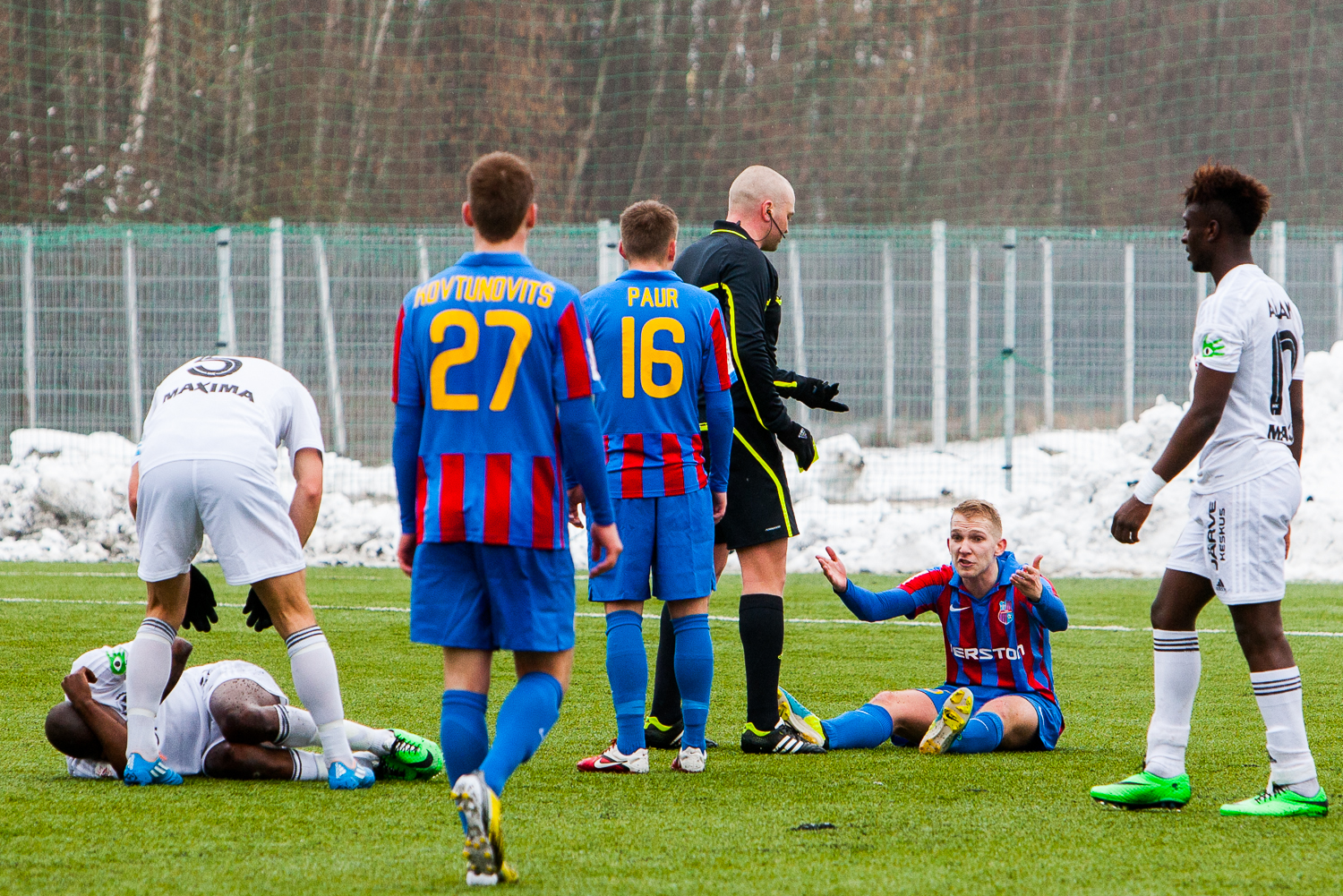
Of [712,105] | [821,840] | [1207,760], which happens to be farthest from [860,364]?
[821,840]

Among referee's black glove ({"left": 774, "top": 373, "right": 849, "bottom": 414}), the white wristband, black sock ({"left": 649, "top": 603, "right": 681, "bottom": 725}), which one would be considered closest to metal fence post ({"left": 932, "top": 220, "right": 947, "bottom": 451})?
referee's black glove ({"left": 774, "top": 373, "right": 849, "bottom": 414})

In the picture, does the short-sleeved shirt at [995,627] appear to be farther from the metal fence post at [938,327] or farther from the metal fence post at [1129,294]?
the metal fence post at [1129,294]

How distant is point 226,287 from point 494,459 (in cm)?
1149

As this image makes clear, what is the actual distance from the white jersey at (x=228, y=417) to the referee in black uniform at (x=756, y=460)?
1.45 m

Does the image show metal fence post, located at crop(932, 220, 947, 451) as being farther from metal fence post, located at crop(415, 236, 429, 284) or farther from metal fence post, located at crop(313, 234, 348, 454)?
metal fence post, located at crop(313, 234, 348, 454)

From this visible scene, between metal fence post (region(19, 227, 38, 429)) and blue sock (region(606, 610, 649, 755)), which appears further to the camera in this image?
metal fence post (region(19, 227, 38, 429))

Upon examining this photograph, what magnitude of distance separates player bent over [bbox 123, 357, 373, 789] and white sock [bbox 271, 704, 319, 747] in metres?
0.19

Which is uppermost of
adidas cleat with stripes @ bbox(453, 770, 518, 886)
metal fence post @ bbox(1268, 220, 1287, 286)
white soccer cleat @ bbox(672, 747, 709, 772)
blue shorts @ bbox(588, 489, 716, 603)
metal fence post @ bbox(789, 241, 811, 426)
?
metal fence post @ bbox(1268, 220, 1287, 286)

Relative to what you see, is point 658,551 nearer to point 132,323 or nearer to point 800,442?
point 800,442

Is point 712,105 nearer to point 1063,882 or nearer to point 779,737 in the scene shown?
point 779,737

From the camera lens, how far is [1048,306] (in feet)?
45.3

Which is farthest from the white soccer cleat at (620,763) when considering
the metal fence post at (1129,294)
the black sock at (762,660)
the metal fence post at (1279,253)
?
the metal fence post at (1279,253)

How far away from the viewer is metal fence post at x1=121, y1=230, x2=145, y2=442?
14219 millimetres

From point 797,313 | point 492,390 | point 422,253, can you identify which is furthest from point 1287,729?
point 422,253
